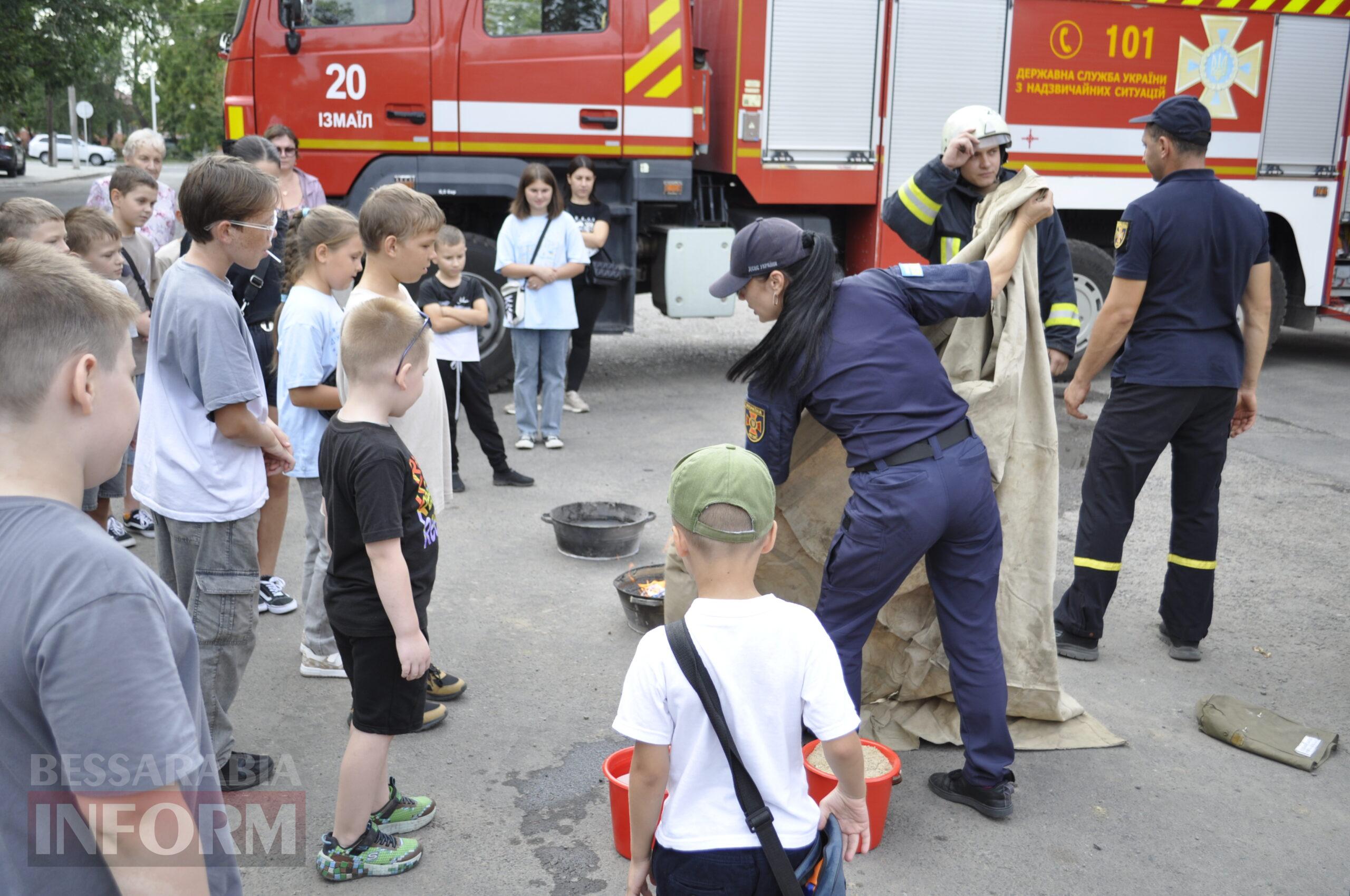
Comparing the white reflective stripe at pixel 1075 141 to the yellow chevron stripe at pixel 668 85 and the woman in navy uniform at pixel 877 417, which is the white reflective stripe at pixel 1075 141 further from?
the woman in navy uniform at pixel 877 417

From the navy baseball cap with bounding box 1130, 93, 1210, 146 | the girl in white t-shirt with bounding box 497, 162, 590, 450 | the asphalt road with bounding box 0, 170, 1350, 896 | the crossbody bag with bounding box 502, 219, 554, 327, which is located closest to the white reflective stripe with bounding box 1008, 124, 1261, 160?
the asphalt road with bounding box 0, 170, 1350, 896

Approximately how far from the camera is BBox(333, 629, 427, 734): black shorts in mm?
2896

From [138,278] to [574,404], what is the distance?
3.61 metres

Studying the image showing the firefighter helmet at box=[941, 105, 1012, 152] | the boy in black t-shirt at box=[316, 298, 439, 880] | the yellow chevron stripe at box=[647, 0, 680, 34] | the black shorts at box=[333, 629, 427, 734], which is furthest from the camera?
the yellow chevron stripe at box=[647, 0, 680, 34]

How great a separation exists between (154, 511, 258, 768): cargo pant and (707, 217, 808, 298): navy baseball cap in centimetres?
160

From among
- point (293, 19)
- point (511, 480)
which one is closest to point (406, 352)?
point (511, 480)

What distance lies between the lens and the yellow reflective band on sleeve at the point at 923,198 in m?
3.92

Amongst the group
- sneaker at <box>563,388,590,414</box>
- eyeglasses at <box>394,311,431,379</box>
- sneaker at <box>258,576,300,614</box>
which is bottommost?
sneaker at <box>258,576,300,614</box>

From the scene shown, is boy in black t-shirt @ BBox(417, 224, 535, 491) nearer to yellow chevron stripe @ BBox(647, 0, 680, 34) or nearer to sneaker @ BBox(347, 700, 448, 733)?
sneaker @ BBox(347, 700, 448, 733)

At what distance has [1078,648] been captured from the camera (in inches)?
177

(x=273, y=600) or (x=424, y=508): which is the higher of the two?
(x=424, y=508)

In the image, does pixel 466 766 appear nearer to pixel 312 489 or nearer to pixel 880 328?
pixel 312 489

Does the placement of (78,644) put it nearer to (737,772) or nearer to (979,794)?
(737,772)

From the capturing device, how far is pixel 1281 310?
970cm
